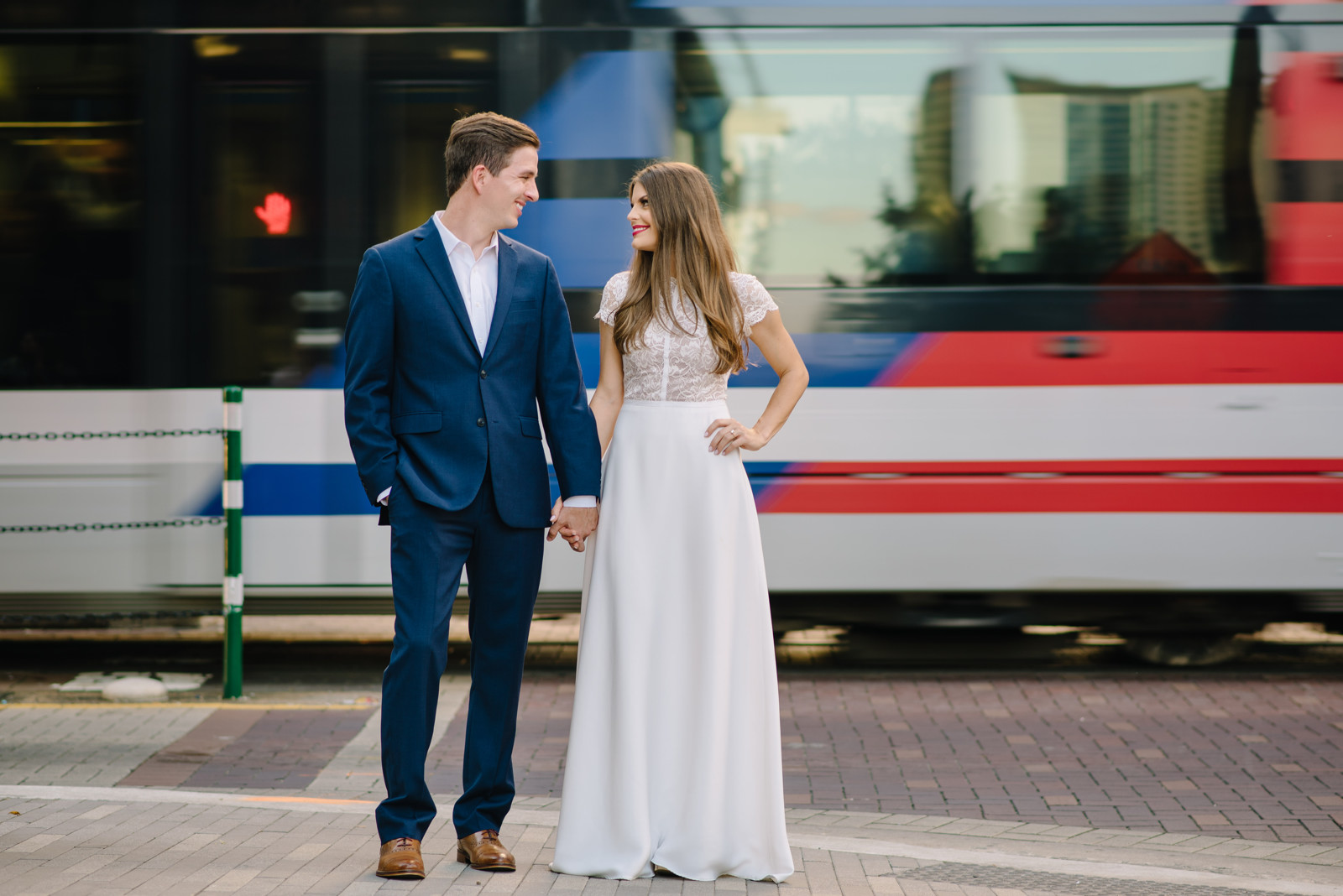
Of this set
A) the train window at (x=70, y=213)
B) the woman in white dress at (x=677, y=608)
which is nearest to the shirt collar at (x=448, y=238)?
the woman in white dress at (x=677, y=608)

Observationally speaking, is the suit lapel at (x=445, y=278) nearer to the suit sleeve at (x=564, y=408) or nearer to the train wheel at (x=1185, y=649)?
the suit sleeve at (x=564, y=408)

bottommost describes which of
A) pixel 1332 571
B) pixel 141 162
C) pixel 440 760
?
pixel 440 760

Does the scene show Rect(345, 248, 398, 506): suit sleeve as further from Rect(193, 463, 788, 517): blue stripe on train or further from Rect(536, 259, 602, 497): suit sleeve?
Rect(193, 463, 788, 517): blue stripe on train

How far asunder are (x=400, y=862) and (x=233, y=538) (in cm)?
311

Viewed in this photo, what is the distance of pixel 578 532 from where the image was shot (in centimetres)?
411

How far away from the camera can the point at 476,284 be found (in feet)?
13.4

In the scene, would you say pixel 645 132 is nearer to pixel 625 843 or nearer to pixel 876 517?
pixel 876 517

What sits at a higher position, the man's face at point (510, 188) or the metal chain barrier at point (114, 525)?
the man's face at point (510, 188)

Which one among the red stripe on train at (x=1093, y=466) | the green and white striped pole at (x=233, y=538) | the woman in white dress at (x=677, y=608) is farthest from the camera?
the red stripe on train at (x=1093, y=466)

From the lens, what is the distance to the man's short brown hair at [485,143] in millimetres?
4027

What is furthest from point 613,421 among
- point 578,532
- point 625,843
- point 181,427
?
point 181,427

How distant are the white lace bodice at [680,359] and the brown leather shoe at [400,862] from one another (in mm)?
1308

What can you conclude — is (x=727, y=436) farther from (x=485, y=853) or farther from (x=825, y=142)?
(x=825, y=142)

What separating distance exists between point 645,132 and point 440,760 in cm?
297
